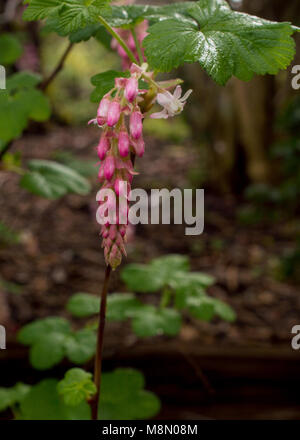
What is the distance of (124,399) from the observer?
1424 mm

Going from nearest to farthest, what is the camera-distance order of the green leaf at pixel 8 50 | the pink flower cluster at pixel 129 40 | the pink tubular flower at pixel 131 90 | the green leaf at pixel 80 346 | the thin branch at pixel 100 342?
1. the pink tubular flower at pixel 131 90
2. the thin branch at pixel 100 342
3. the pink flower cluster at pixel 129 40
4. the green leaf at pixel 80 346
5. the green leaf at pixel 8 50

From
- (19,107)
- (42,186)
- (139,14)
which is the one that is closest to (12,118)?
(19,107)

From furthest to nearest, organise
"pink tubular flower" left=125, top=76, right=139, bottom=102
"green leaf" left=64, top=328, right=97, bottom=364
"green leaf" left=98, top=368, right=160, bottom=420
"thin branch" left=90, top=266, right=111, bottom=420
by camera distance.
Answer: "green leaf" left=98, top=368, right=160, bottom=420, "green leaf" left=64, top=328, right=97, bottom=364, "thin branch" left=90, top=266, right=111, bottom=420, "pink tubular flower" left=125, top=76, right=139, bottom=102

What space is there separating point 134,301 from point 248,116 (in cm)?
305

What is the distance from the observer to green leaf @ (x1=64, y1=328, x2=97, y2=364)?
129 cm

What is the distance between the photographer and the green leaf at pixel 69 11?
2.54 ft

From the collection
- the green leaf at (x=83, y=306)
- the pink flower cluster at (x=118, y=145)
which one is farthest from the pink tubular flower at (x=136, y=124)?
the green leaf at (x=83, y=306)

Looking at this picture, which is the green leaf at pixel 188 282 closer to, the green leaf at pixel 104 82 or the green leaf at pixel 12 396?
the green leaf at pixel 12 396

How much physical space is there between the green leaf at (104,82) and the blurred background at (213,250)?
43 cm

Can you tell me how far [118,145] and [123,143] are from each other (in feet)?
0.05

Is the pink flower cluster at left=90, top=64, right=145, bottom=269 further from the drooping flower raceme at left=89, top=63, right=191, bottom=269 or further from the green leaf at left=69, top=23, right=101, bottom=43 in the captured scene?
the green leaf at left=69, top=23, right=101, bottom=43

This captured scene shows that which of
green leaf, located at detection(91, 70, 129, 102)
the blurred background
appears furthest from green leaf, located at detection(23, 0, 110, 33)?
the blurred background

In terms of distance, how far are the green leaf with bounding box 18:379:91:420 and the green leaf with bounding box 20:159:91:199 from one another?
70cm
